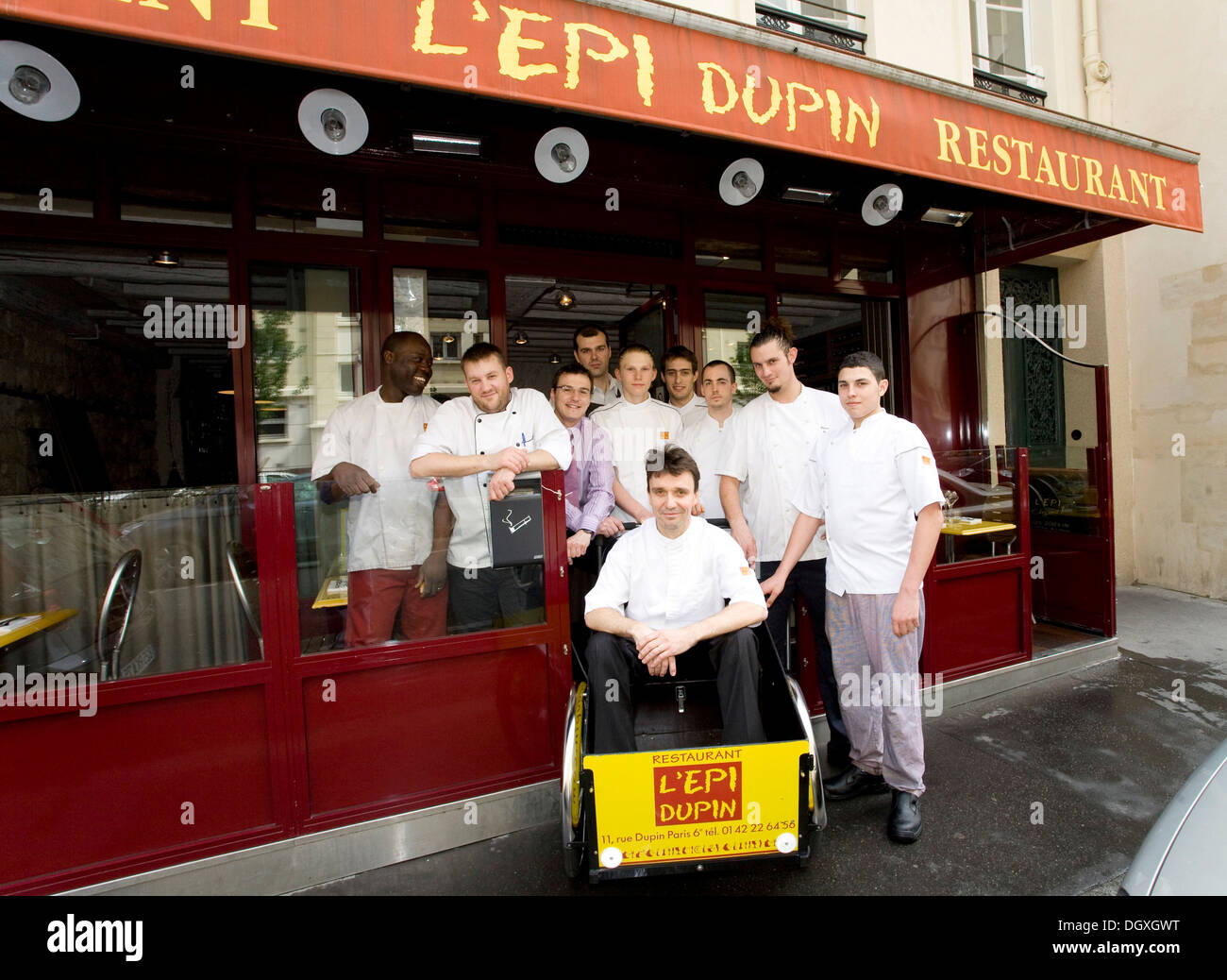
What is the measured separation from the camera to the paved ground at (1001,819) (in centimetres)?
254

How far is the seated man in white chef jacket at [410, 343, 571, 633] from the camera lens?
9.36 feet

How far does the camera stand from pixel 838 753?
3.37 m

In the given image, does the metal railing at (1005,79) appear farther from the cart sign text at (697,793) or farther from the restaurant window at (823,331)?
the cart sign text at (697,793)

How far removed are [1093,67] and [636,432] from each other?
7.08 meters

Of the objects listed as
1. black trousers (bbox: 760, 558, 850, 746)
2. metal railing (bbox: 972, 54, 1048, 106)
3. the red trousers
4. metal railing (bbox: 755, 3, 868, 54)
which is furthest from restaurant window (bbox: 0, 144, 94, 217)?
metal railing (bbox: 972, 54, 1048, 106)

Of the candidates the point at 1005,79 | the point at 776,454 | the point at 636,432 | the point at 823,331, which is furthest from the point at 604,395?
the point at 1005,79

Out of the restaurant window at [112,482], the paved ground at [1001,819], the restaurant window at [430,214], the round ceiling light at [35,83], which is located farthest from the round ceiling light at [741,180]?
the paved ground at [1001,819]

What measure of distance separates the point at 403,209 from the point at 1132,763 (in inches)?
196

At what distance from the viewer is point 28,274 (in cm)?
519

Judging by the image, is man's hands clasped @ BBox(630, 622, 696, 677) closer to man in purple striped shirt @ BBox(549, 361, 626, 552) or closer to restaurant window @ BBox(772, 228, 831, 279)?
man in purple striped shirt @ BBox(549, 361, 626, 552)

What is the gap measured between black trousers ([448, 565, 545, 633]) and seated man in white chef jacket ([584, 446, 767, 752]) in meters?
0.46

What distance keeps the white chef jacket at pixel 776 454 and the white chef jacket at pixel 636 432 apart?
1.45 feet
